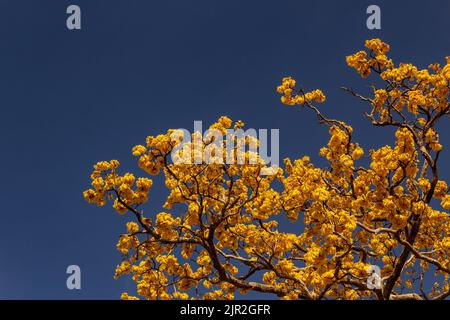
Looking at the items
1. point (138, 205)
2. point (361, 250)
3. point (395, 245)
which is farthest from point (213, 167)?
A: point (395, 245)

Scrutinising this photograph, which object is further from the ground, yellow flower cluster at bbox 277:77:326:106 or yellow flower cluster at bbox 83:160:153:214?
yellow flower cluster at bbox 277:77:326:106

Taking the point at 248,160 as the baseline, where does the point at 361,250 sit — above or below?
below

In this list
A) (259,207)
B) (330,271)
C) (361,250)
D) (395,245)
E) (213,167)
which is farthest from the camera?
(395,245)

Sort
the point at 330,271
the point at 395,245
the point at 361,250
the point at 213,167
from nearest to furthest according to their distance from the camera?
1. the point at 330,271
2. the point at 213,167
3. the point at 361,250
4. the point at 395,245

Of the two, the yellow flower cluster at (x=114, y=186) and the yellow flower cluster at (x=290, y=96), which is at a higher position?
the yellow flower cluster at (x=290, y=96)

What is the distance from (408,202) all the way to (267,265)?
4198mm

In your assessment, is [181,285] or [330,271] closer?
[330,271]

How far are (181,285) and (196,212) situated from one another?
2879 millimetres

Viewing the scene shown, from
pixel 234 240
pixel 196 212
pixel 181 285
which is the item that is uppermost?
pixel 196 212

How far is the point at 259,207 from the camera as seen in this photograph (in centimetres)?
1454

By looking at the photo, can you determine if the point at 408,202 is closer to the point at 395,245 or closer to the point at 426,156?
the point at 426,156

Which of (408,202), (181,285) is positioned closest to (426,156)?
(408,202)

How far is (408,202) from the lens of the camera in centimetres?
1350

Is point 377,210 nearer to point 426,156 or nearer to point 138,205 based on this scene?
point 426,156
